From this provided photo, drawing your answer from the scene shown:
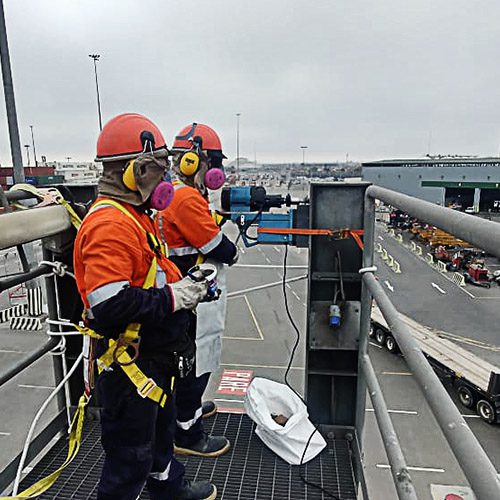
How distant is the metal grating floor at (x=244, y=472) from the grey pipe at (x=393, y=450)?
32.2 inches

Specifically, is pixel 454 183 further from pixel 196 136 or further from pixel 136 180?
pixel 136 180

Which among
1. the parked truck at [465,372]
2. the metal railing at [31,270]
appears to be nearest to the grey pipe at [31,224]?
the metal railing at [31,270]

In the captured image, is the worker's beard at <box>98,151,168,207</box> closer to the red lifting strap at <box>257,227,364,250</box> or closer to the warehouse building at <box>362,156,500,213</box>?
the red lifting strap at <box>257,227,364,250</box>

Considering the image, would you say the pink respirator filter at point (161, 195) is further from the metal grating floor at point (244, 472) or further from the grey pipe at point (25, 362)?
the metal grating floor at point (244, 472)

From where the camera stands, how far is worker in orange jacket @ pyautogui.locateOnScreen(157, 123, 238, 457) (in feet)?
8.78

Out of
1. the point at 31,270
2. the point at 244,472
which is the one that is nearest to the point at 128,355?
the point at 31,270

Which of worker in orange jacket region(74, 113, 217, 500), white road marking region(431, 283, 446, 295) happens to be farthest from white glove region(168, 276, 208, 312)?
white road marking region(431, 283, 446, 295)

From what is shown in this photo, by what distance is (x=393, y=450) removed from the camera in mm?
1515

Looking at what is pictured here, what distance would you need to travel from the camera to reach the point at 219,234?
2.74 meters

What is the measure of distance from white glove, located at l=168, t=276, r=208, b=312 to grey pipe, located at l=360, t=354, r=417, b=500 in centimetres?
90

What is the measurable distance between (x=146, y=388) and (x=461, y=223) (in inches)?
58.9

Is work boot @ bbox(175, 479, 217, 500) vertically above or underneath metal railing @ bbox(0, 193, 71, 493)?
underneath

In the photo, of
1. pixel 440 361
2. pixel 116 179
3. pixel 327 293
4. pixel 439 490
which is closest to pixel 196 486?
pixel 327 293

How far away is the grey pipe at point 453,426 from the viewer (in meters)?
0.83
